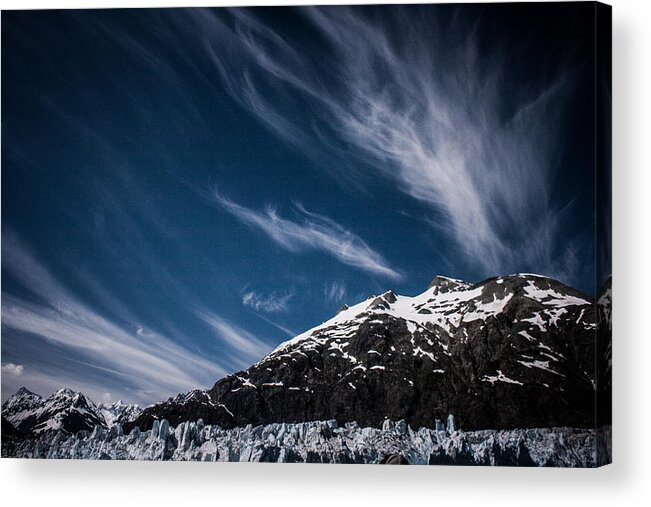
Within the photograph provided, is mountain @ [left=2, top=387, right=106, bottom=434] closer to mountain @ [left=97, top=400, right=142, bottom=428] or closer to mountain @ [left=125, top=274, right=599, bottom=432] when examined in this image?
mountain @ [left=97, top=400, right=142, bottom=428]

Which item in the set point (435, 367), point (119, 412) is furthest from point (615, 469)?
point (119, 412)

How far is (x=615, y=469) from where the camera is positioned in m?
7.77

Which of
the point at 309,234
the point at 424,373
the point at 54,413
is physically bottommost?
the point at 54,413

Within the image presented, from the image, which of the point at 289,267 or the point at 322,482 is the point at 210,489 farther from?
the point at 289,267

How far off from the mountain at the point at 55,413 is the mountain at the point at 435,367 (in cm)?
30

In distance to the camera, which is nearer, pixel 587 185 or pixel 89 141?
pixel 587 185

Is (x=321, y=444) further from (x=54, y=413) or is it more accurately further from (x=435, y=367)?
(x=54, y=413)

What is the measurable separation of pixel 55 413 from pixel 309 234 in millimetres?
2038

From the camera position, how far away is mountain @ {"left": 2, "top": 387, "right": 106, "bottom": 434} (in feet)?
26.5

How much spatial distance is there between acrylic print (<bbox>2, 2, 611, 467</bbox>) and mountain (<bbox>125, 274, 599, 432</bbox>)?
1cm

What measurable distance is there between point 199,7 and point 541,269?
2.79 meters

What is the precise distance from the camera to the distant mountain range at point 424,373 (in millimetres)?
7633

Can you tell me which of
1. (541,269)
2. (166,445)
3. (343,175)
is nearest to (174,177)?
(343,175)

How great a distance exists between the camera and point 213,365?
8.03 meters
